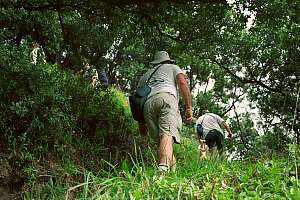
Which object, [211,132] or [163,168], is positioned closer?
[163,168]

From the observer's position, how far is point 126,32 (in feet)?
32.9

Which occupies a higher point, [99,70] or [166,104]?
[99,70]

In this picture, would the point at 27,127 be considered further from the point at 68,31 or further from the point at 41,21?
the point at 68,31

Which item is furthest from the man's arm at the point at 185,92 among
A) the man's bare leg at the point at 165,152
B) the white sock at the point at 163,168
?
the white sock at the point at 163,168

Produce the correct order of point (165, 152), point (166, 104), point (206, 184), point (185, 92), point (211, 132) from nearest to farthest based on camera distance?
point (206, 184)
point (165, 152)
point (166, 104)
point (185, 92)
point (211, 132)

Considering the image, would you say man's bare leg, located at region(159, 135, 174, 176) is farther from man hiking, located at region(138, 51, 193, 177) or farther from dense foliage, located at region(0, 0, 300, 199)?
dense foliage, located at region(0, 0, 300, 199)

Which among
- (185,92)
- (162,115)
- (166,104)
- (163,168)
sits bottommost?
(163,168)

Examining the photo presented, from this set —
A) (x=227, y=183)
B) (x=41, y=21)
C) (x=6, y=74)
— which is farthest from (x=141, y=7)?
(x=227, y=183)

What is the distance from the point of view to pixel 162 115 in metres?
5.93

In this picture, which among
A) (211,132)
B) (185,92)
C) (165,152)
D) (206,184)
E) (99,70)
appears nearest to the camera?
(206,184)

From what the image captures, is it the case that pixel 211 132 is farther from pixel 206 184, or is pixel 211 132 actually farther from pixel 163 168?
pixel 206 184

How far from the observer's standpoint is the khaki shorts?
19.2ft

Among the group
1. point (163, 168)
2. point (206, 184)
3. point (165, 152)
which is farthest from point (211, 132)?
point (206, 184)

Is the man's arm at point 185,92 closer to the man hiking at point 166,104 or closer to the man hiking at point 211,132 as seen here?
the man hiking at point 166,104
